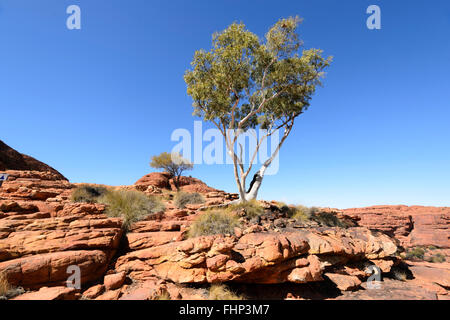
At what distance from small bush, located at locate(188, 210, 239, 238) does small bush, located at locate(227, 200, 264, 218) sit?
3.65 ft

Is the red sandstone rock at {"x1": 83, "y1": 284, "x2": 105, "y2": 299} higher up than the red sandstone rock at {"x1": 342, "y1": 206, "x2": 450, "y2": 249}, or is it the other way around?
the red sandstone rock at {"x1": 83, "y1": 284, "x2": 105, "y2": 299}

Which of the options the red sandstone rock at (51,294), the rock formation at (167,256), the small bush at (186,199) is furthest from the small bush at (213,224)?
the small bush at (186,199)

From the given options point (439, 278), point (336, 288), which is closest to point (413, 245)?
point (439, 278)

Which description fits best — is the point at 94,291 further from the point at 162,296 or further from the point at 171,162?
the point at 171,162

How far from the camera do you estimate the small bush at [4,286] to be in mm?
4502

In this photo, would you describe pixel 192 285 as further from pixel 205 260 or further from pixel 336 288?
pixel 336 288

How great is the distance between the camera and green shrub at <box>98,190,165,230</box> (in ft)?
27.5

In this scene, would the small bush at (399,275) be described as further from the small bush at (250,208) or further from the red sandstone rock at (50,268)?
the red sandstone rock at (50,268)

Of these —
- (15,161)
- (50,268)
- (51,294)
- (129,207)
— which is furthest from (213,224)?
(15,161)

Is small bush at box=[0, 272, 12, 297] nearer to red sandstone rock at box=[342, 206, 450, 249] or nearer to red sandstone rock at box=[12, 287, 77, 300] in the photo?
red sandstone rock at box=[12, 287, 77, 300]

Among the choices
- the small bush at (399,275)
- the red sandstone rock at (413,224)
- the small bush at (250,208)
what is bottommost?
the red sandstone rock at (413,224)

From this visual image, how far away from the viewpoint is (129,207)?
28.9 ft

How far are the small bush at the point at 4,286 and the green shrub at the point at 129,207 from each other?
3432mm

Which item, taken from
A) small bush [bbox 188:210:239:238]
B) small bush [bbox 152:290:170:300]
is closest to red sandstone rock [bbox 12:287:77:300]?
small bush [bbox 152:290:170:300]
